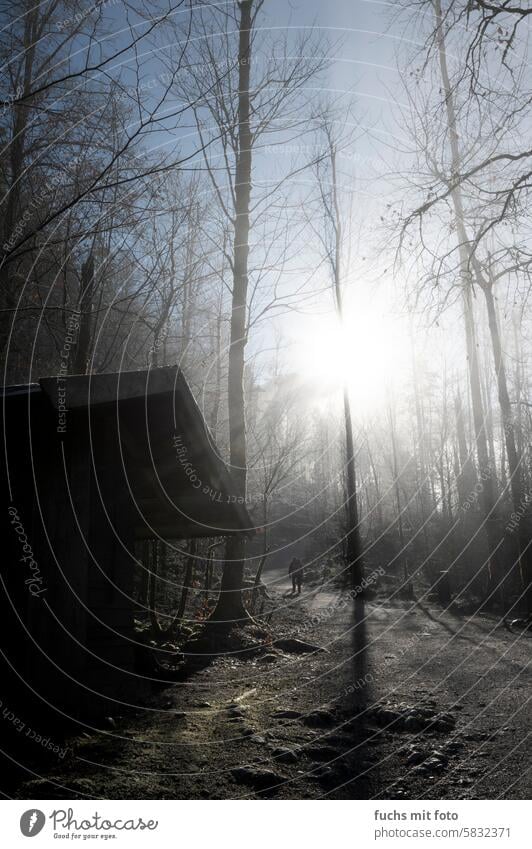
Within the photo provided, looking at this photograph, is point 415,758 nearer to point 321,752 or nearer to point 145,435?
point 321,752

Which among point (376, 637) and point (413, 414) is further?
point (413, 414)

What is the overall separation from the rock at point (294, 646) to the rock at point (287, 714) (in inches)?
168

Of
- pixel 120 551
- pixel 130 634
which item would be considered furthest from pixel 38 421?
pixel 130 634

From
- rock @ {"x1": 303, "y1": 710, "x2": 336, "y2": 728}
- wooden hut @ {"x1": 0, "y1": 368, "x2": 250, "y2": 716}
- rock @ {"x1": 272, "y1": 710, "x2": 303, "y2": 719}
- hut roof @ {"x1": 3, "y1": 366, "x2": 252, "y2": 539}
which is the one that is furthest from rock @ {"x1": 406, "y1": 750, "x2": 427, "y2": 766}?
hut roof @ {"x1": 3, "y1": 366, "x2": 252, "y2": 539}

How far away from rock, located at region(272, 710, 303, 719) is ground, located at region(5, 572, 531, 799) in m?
0.01

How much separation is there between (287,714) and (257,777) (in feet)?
6.80

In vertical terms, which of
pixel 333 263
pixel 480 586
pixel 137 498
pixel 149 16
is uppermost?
pixel 333 263

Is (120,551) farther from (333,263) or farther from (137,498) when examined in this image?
(333,263)

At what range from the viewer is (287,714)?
591 centimetres

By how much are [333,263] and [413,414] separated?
21.5 meters

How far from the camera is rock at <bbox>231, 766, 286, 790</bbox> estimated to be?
12.6ft

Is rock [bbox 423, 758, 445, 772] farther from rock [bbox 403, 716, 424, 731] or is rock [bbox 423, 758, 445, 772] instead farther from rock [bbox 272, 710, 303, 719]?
rock [bbox 272, 710, 303, 719]

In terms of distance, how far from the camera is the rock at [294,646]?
10297mm

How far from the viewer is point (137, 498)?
24.0 ft
